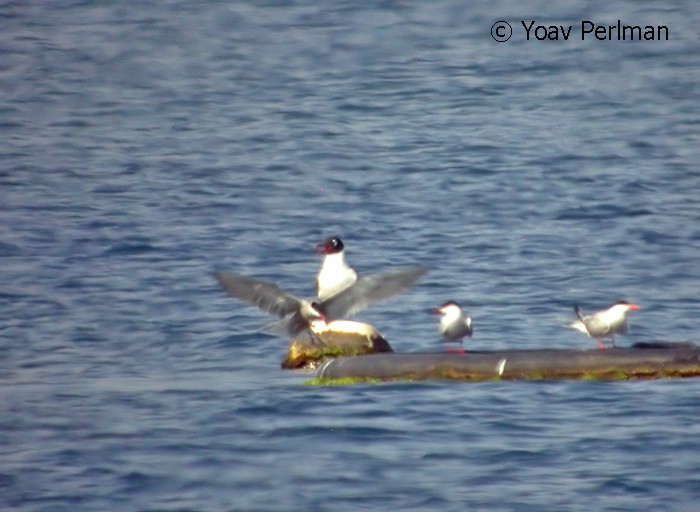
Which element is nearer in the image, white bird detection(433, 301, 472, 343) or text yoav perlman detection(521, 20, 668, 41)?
white bird detection(433, 301, 472, 343)

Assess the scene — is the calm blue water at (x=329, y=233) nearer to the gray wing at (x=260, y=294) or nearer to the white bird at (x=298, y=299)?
the white bird at (x=298, y=299)

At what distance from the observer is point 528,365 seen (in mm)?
13750

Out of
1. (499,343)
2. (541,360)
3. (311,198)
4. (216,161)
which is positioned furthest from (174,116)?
(541,360)

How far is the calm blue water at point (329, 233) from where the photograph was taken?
1234 centimetres

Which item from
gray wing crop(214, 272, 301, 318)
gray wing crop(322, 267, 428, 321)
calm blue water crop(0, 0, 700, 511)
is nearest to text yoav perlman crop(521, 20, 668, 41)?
calm blue water crop(0, 0, 700, 511)

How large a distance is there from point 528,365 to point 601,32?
2499 cm

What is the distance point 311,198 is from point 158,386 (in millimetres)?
10491

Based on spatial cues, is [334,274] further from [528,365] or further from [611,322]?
[611,322]

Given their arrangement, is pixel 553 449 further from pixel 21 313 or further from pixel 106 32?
pixel 106 32

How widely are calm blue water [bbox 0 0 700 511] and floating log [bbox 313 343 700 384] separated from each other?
131 millimetres

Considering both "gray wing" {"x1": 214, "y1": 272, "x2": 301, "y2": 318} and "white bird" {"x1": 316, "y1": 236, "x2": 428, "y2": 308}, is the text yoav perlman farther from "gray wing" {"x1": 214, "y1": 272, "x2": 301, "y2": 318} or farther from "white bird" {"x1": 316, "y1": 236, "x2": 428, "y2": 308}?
"gray wing" {"x1": 214, "y1": 272, "x2": 301, "y2": 318}

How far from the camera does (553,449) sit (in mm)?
12531

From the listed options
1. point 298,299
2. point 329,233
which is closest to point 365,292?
point 298,299

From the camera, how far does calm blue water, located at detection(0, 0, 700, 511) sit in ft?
40.5
